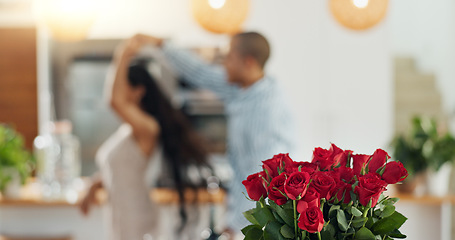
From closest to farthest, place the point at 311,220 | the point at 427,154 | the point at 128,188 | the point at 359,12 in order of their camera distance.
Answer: the point at 311,220 < the point at 359,12 < the point at 128,188 < the point at 427,154

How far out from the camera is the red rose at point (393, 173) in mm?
1143

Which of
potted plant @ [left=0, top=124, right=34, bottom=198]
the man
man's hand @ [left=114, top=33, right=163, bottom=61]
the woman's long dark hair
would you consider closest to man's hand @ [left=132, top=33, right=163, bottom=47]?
man's hand @ [left=114, top=33, right=163, bottom=61]

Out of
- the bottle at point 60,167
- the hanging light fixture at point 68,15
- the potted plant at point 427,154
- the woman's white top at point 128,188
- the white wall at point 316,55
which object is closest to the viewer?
the hanging light fixture at point 68,15

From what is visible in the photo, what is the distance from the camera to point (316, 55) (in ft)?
16.6

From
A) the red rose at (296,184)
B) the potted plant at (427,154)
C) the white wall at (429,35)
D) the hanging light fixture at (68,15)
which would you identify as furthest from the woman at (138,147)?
the white wall at (429,35)

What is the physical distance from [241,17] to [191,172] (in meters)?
0.89

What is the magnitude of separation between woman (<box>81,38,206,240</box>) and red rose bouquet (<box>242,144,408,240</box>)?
1.70 meters

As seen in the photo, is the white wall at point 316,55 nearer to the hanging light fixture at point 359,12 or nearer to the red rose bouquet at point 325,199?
the hanging light fixture at point 359,12

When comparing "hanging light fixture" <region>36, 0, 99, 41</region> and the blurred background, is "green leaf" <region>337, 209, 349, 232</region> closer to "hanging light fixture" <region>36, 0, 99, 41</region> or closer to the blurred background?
"hanging light fixture" <region>36, 0, 99, 41</region>

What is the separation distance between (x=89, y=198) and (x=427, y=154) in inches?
→ 76.4

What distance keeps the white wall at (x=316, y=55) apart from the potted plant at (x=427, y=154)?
139 cm

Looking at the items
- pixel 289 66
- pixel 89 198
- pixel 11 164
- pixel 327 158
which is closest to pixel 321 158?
pixel 327 158

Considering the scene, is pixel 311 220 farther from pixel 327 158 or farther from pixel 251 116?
pixel 251 116

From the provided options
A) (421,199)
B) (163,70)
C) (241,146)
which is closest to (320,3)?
(163,70)
